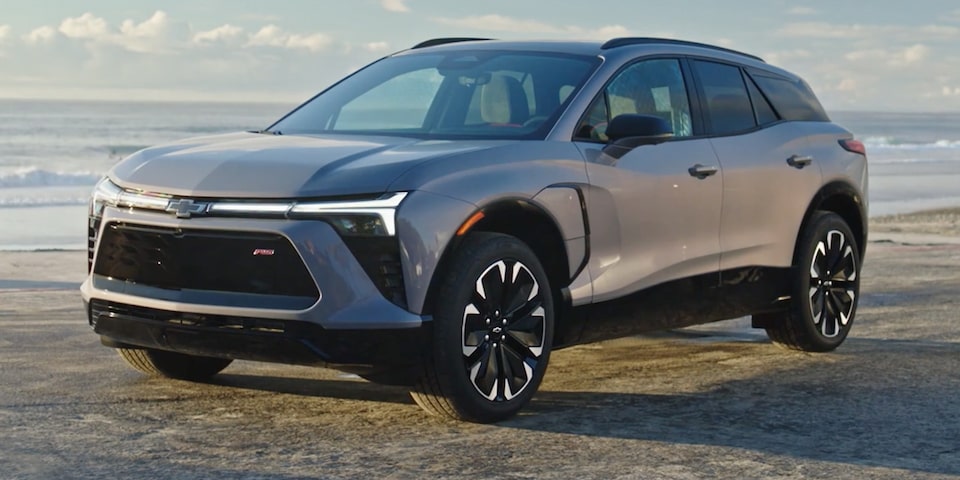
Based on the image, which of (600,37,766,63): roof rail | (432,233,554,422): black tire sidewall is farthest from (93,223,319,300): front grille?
(600,37,766,63): roof rail

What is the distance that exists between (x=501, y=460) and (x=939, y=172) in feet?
124

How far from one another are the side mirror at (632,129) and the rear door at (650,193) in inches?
2.2

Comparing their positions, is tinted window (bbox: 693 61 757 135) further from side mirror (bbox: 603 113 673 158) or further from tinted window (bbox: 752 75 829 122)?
side mirror (bbox: 603 113 673 158)

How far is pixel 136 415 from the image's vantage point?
19.5 ft

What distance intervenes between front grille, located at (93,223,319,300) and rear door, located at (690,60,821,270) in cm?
268

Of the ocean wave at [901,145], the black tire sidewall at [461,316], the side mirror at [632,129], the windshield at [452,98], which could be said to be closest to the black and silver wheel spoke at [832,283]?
the side mirror at [632,129]

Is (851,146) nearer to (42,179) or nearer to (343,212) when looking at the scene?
(343,212)

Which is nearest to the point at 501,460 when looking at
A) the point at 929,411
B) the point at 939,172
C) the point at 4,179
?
the point at 929,411

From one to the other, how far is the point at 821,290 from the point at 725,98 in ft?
4.39

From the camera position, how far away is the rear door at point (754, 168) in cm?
734

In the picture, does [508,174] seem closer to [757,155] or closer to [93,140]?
[757,155]

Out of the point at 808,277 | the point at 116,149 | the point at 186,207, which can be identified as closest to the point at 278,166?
the point at 186,207

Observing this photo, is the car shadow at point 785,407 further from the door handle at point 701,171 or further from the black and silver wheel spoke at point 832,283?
the door handle at point 701,171

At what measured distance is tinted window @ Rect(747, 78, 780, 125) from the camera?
7.87 m
